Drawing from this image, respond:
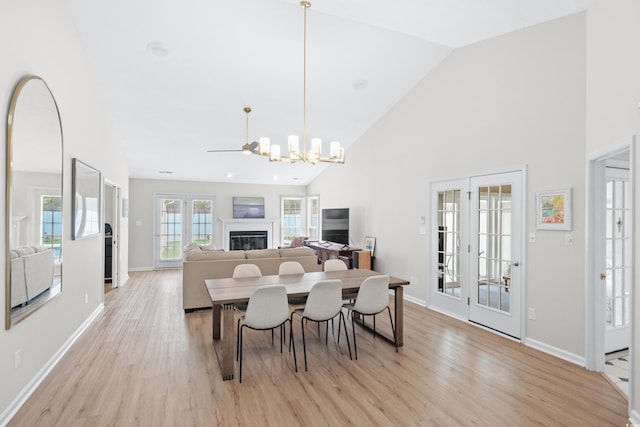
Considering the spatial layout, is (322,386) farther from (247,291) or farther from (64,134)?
(64,134)

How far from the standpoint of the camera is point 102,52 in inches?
159

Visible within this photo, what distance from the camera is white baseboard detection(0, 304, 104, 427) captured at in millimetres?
2234

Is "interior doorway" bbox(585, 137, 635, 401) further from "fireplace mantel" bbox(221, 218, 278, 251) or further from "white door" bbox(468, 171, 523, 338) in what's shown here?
"fireplace mantel" bbox(221, 218, 278, 251)

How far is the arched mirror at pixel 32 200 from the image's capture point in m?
2.24

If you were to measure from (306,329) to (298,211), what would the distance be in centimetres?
627

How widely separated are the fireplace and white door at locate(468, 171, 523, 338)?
20.8ft

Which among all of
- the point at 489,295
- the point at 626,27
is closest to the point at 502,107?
the point at 626,27

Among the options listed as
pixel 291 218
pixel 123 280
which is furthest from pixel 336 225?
pixel 123 280

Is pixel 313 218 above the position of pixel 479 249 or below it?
above

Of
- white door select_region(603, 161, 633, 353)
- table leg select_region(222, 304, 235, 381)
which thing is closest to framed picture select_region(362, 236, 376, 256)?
white door select_region(603, 161, 633, 353)

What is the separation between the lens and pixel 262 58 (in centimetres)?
436

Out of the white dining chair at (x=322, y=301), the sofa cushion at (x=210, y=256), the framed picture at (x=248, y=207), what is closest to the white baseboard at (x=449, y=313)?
the white dining chair at (x=322, y=301)

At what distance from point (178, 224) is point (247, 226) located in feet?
5.95

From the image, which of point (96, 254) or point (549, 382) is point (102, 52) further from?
point (549, 382)
